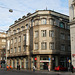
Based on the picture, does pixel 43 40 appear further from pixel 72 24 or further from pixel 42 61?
pixel 72 24

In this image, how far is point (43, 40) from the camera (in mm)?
39656

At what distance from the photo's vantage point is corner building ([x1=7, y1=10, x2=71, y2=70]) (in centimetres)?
3938

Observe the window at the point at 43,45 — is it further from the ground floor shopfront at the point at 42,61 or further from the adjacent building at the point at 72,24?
the adjacent building at the point at 72,24

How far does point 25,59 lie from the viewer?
45906mm

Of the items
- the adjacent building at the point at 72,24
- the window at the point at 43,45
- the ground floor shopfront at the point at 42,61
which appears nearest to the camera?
the adjacent building at the point at 72,24

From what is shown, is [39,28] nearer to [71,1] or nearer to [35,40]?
[35,40]

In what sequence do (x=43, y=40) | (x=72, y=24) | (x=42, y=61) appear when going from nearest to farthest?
(x=72, y=24) < (x=42, y=61) < (x=43, y=40)

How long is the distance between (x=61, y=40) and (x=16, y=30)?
1764 cm

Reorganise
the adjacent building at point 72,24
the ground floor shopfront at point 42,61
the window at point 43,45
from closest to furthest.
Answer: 1. the adjacent building at point 72,24
2. the ground floor shopfront at point 42,61
3. the window at point 43,45

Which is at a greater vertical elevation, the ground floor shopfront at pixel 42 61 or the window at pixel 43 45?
the window at pixel 43 45

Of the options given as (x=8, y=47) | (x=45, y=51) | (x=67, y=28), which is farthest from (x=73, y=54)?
(x=8, y=47)

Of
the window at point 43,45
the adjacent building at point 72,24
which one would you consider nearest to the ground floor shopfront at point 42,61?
the window at point 43,45

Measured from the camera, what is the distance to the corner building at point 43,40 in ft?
129

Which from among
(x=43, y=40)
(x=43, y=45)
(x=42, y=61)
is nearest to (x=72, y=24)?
(x=43, y=40)
